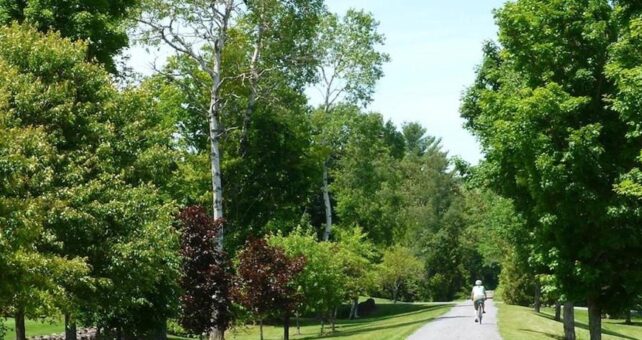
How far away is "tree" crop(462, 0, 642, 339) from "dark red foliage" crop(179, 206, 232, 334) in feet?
29.2

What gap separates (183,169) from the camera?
36250 mm

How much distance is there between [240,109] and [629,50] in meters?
24.7

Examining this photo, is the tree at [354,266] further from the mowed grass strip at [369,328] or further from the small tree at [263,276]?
the small tree at [263,276]

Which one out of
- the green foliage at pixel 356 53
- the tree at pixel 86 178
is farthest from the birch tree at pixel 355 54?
the tree at pixel 86 178

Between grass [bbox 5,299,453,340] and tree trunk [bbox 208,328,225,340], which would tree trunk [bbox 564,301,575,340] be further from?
A: tree trunk [bbox 208,328,225,340]

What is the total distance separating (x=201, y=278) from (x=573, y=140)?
11416 millimetres

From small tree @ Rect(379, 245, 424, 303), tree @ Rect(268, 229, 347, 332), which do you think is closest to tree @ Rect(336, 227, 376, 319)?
tree @ Rect(268, 229, 347, 332)

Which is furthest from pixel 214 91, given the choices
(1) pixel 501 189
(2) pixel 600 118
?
(2) pixel 600 118

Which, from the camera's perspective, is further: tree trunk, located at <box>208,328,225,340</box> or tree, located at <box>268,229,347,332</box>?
tree, located at <box>268,229,347,332</box>

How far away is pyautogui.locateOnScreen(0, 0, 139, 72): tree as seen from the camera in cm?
2338

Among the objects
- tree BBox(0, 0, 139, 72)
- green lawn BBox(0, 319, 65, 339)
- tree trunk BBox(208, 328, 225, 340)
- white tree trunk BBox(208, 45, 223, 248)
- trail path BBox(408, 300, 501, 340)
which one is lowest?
trail path BBox(408, 300, 501, 340)

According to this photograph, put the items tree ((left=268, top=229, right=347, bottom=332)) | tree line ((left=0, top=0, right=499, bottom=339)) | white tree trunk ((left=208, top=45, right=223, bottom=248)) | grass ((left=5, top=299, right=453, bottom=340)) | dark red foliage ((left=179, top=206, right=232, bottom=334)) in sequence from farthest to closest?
tree ((left=268, top=229, right=347, bottom=332)) → white tree trunk ((left=208, top=45, right=223, bottom=248)) → grass ((left=5, top=299, right=453, bottom=340)) → dark red foliage ((left=179, top=206, right=232, bottom=334)) → tree line ((left=0, top=0, right=499, bottom=339))

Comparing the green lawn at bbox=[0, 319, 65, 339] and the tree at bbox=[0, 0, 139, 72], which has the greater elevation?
the tree at bbox=[0, 0, 139, 72]

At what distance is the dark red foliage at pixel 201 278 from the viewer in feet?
73.3
